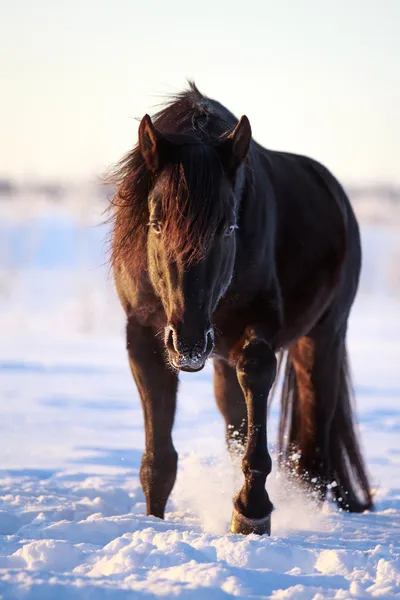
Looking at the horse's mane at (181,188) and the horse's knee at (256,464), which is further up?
the horse's mane at (181,188)

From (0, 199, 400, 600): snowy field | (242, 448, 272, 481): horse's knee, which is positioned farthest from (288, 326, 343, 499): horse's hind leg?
(242, 448, 272, 481): horse's knee

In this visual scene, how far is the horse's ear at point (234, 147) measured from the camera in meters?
4.24

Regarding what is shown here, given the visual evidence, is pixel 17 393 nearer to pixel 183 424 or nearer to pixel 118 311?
pixel 183 424

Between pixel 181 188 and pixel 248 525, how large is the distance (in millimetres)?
1516

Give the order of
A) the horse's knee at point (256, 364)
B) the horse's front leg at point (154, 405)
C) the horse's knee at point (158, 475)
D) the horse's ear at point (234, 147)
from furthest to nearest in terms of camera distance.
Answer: the horse's knee at point (158, 475), the horse's front leg at point (154, 405), the horse's knee at point (256, 364), the horse's ear at point (234, 147)

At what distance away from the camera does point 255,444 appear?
437 centimetres

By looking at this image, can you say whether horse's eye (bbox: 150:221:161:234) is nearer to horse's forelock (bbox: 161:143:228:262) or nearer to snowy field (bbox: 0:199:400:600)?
horse's forelock (bbox: 161:143:228:262)

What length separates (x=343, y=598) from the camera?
314 cm

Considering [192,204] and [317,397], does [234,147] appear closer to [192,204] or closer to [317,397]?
[192,204]

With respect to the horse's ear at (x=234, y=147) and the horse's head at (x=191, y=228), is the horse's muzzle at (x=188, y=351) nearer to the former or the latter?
the horse's head at (x=191, y=228)

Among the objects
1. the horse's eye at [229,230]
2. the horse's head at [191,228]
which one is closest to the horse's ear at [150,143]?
the horse's head at [191,228]

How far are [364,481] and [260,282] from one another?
2.06 meters

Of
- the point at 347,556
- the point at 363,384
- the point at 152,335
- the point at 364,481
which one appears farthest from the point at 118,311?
the point at 347,556

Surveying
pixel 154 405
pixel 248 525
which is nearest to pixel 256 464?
pixel 248 525
